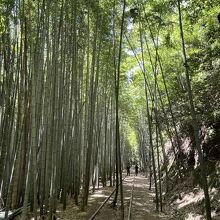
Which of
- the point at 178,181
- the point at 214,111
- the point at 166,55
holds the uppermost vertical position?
the point at 166,55

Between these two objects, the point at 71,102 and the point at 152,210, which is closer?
the point at 71,102

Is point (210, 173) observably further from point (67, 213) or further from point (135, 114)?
point (135, 114)

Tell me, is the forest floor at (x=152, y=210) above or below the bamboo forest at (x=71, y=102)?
below

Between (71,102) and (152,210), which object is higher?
(71,102)

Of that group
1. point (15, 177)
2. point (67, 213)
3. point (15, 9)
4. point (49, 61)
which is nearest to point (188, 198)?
point (67, 213)

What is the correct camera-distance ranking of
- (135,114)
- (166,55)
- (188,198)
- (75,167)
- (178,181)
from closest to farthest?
(188,198), (75,167), (178,181), (166,55), (135,114)

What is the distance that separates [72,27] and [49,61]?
1.59m

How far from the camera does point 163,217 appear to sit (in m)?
7.07

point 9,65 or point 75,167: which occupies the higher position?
point 9,65

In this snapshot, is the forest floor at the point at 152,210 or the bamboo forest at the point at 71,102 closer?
the bamboo forest at the point at 71,102

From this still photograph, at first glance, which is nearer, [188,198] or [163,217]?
[163,217]

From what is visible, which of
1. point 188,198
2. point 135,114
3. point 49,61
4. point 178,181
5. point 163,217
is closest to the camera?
point 49,61

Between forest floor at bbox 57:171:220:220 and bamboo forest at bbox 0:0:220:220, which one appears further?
forest floor at bbox 57:171:220:220

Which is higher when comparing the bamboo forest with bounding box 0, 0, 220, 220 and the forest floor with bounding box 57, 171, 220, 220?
the bamboo forest with bounding box 0, 0, 220, 220
